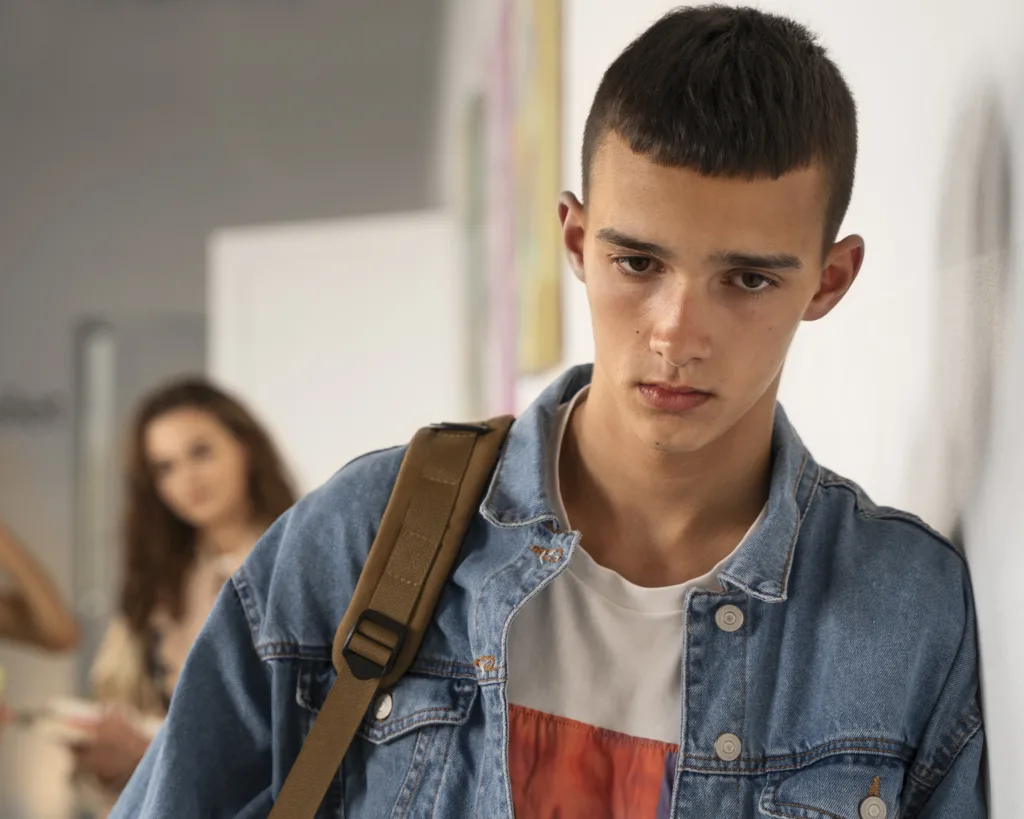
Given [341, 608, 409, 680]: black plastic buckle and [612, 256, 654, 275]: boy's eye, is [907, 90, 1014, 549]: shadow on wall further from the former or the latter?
[341, 608, 409, 680]: black plastic buckle

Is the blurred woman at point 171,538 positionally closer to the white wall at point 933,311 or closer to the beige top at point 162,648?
the beige top at point 162,648

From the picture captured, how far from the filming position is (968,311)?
100 centimetres

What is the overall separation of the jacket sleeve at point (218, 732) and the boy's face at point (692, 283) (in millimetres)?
381

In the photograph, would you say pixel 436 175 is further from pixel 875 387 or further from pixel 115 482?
pixel 875 387

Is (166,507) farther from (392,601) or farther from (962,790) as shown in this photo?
(962,790)

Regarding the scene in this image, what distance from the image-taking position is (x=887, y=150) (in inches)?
47.3

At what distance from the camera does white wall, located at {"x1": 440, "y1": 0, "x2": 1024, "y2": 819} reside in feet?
2.95

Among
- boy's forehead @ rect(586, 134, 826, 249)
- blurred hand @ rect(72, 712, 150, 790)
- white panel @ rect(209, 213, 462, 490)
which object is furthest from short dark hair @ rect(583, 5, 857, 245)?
white panel @ rect(209, 213, 462, 490)

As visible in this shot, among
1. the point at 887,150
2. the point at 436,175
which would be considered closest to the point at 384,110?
the point at 436,175

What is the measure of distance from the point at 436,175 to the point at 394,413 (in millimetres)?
951

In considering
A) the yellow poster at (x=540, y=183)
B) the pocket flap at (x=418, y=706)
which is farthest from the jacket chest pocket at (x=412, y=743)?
the yellow poster at (x=540, y=183)

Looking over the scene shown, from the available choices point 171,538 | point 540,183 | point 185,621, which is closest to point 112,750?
point 185,621

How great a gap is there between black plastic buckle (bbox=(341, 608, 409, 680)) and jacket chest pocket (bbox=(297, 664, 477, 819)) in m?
0.03

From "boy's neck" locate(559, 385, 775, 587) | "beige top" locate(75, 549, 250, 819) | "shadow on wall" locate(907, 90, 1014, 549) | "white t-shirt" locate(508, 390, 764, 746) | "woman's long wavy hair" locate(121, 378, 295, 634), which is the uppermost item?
"shadow on wall" locate(907, 90, 1014, 549)
